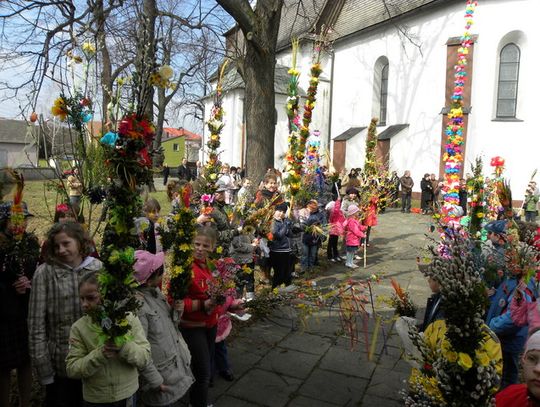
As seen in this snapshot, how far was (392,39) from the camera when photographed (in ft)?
78.6

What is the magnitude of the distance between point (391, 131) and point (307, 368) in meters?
20.1

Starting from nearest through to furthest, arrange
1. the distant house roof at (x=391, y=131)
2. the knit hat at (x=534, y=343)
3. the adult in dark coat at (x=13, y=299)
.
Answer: the knit hat at (x=534, y=343) → the adult in dark coat at (x=13, y=299) → the distant house roof at (x=391, y=131)

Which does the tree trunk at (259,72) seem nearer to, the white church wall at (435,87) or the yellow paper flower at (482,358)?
the yellow paper flower at (482,358)

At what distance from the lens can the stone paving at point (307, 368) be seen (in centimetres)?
400

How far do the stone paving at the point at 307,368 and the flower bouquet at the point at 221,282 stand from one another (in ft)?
3.27

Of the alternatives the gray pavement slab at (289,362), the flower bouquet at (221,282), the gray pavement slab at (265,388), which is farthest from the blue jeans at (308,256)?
the gray pavement slab at (265,388)

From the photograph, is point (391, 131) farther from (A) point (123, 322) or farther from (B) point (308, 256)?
(A) point (123, 322)

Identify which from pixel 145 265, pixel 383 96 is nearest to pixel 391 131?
pixel 383 96

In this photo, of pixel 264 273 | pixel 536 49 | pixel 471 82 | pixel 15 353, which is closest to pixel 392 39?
pixel 471 82

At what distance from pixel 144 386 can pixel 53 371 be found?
64 centimetres

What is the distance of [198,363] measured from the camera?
3.31 m

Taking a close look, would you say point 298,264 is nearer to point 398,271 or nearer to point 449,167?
point 398,271

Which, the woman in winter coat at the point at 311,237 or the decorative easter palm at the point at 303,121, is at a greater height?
the decorative easter palm at the point at 303,121

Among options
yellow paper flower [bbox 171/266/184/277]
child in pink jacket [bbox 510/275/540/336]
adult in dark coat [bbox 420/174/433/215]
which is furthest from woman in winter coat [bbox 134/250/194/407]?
adult in dark coat [bbox 420/174/433/215]
